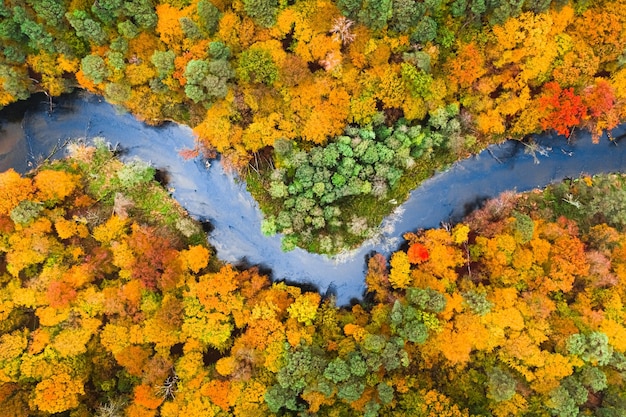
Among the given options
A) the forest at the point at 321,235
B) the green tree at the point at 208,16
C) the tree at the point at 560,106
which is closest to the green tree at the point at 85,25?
the forest at the point at 321,235

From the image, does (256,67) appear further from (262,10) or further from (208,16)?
(208,16)

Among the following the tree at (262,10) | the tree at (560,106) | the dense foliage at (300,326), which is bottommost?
the dense foliage at (300,326)

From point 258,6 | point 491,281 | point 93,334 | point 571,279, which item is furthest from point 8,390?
point 571,279

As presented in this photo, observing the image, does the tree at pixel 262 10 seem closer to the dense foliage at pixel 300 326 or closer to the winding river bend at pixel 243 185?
the winding river bend at pixel 243 185

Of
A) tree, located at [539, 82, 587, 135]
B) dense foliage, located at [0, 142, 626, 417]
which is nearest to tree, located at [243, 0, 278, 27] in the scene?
dense foliage, located at [0, 142, 626, 417]

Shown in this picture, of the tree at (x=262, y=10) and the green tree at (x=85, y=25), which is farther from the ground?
the tree at (x=262, y=10)

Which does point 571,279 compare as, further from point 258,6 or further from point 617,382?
point 258,6
